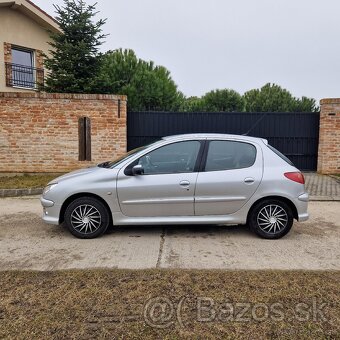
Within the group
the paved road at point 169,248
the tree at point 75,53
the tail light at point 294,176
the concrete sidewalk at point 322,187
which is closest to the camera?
the paved road at point 169,248

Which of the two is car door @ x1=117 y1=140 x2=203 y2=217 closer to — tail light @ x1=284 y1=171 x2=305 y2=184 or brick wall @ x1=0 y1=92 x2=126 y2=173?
tail light @ x1=284 y1=171 x2=305 y2=184

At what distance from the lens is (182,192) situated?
4.62m

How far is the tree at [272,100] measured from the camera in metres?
19.8

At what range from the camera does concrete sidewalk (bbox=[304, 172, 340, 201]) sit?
24.6ft

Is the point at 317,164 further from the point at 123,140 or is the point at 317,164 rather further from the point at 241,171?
the point at 241,171

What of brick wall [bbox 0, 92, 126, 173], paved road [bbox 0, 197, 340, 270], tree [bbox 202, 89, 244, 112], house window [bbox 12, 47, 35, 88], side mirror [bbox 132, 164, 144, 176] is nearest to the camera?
paved road [bbox 0, 197, 340, 270]

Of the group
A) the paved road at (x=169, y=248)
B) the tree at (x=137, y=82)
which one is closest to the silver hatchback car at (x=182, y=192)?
the paved road at (x=169, y=248)

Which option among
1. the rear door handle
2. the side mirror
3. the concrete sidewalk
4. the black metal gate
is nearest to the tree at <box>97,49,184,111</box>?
the black metal gate

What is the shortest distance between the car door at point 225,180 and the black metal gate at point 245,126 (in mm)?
5753

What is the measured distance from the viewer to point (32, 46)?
1675 centimetres

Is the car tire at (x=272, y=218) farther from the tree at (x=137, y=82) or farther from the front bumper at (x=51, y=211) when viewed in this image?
the tree at (x=137, y=82)

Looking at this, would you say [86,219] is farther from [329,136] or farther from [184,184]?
[329,136]

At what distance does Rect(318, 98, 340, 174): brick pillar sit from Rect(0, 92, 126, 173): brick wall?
6.05 metres

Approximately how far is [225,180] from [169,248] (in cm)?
122
